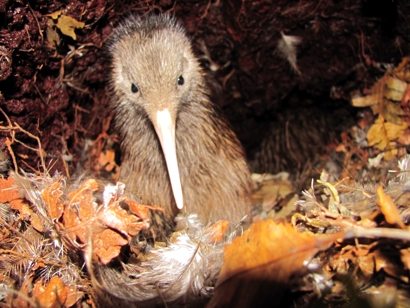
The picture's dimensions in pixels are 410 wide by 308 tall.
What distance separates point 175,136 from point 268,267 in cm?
112

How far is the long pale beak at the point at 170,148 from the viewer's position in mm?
1938

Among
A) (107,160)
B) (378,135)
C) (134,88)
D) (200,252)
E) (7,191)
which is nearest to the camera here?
(200,252)

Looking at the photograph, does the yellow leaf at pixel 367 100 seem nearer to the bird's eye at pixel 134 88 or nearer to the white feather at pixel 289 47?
the white feather at pixel 289 47

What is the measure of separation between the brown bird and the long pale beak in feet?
0.35

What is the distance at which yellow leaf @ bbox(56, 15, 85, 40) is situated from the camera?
2.16 metres

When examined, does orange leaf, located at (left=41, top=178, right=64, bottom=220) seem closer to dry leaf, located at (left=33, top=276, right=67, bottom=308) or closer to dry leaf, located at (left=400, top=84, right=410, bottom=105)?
dry leaf, located at (left=33, top=276, right=67, bottom=308)

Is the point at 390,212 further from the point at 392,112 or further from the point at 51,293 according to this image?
the point at 392,112

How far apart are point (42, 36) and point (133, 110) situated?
61 centimetres

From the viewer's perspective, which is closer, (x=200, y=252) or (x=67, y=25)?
(x=200, y=252)

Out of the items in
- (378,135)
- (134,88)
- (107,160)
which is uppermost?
(134,88)

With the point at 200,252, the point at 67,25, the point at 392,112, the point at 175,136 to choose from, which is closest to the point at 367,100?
the point at 392,112

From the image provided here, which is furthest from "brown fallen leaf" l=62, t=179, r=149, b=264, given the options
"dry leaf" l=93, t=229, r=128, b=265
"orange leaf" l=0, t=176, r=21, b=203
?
"orange leaf" l=0, t=176, r=21, b=203

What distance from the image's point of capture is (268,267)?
1.40 metres

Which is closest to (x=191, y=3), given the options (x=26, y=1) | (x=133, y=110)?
(x=133, y=110)
